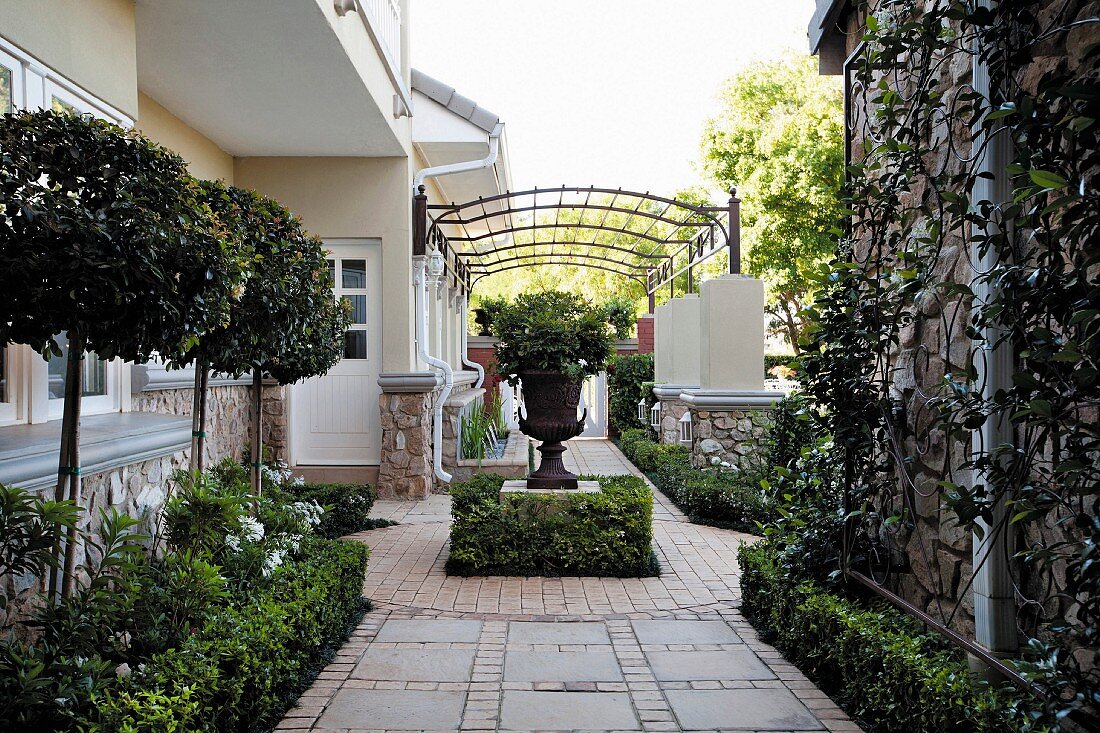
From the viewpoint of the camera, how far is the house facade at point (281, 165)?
4.07 m

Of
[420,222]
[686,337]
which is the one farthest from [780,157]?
[420,222]

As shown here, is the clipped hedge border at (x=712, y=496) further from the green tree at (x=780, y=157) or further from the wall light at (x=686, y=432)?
the green tree at (x=780, y=157)

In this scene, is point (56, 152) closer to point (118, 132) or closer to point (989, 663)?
point (118, 132)

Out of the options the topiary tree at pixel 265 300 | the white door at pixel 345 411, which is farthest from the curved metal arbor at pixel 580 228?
the topiary tree at pixel 265 300

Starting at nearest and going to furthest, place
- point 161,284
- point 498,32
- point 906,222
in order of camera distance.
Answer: point 161,284, point 906,222, point 498,32

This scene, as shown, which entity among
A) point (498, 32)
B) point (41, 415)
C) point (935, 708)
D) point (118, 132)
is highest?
point (498, 32)

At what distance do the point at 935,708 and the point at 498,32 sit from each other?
48.2 meters

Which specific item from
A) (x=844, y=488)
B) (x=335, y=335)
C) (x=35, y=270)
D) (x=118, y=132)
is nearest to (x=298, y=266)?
(x=335, y=335)

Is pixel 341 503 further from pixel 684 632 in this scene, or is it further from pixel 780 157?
pixel 780 157

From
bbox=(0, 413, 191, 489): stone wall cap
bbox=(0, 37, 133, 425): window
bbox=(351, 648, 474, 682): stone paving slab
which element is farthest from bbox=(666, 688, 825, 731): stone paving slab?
bbox=(0, 37, 133, 425): window

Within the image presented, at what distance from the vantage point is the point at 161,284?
2887 mm

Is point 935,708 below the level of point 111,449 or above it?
below

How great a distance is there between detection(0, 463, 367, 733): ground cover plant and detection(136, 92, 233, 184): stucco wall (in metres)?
3.57

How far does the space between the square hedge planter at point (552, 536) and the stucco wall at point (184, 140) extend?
380 cm
